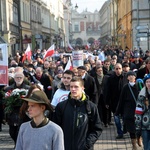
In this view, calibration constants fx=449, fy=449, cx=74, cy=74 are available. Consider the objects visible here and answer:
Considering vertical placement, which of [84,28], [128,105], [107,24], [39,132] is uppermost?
[84,28]

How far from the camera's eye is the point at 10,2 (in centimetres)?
3909

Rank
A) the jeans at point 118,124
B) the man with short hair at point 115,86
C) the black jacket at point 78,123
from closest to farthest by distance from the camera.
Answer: the black jacket at point 78,123 < the jeans at point 118,124 < the man with short hair at point 115,86

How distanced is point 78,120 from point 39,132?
1.28m

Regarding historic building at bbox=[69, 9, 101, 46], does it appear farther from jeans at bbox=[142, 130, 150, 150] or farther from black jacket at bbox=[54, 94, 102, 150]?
black jacket at bbox=[54, 94, 102, 150]

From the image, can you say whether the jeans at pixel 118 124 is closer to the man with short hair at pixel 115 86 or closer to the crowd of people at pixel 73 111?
the crowd of people at pixel 73 111

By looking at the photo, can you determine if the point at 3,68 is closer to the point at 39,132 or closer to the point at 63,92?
the point at 63,92

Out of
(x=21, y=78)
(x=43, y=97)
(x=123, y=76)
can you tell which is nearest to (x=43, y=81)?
(x=123, y=76)

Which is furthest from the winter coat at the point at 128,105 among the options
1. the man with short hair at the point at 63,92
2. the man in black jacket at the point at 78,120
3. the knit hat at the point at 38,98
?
the knit hat at the point at 38,98

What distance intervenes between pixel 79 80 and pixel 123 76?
5.00 metres

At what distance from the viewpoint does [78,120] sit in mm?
5223

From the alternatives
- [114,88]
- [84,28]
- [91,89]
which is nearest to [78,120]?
[91,89]

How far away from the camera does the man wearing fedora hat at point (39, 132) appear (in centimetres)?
399

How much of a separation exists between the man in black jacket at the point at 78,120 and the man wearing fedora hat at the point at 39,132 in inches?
45.1

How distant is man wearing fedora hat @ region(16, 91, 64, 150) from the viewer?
3986 millimetres
